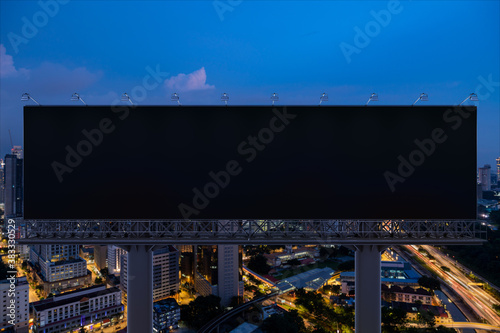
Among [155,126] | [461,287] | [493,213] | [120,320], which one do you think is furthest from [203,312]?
[493,213]

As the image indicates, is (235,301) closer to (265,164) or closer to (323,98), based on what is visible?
(265,164)

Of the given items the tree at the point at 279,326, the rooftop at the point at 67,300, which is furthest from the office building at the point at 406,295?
the rooftop at the point at 67,300

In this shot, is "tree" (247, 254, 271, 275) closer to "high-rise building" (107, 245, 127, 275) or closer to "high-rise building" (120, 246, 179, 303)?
"high-rise building" (120, 246, 179, 303)

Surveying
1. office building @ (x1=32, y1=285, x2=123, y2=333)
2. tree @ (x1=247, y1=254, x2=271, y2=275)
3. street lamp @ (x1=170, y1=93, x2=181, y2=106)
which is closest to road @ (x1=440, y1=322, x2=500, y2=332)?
tree @ (x1=247, y1=254, x2=271, y2=275)

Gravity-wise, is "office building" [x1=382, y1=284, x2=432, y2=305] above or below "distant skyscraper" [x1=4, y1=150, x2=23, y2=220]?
below

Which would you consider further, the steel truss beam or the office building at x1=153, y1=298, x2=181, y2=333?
the office building at x1=153, y1=298, x2=181, y2=333

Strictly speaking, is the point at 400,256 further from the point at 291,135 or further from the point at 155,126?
the point at 155,126
